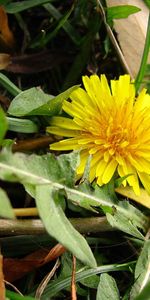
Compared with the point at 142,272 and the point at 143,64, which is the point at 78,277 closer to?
the point at 142,272

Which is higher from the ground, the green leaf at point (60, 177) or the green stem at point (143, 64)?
the green stem at point (143, 64)

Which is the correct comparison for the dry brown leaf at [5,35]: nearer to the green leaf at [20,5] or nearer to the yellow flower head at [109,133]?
the green leaf at [20,5]

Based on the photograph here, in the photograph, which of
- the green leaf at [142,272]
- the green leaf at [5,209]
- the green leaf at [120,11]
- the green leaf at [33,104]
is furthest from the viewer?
the green leaf at [120,11]

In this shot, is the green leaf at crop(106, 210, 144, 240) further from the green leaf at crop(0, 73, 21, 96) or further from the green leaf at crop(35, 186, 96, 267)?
the green leaf at crop(0, 73, 21, 96)

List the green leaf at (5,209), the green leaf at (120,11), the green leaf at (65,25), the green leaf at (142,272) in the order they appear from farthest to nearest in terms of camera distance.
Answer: the green leaf at (65,25) → the green leaf at (120,11) → the green leaf at (142,272) → the green leaf at (5,209)

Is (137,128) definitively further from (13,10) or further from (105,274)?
(13,10)

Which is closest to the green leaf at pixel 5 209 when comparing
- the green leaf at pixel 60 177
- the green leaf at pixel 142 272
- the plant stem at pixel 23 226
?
the green leaf at pixel 60 177

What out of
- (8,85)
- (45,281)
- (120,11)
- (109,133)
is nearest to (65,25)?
(120,11)
